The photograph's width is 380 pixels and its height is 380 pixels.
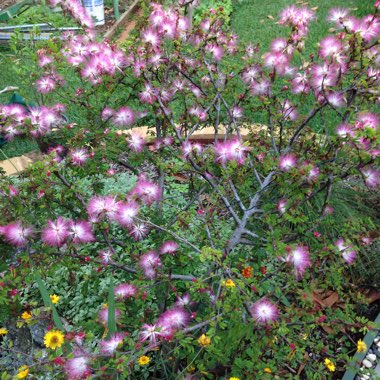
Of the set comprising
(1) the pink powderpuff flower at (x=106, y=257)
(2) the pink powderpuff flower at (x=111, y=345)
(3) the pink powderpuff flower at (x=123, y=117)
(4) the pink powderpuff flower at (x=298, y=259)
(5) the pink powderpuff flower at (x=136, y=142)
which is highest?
(3) the pink powderpuff flower at (x=123, y=117)

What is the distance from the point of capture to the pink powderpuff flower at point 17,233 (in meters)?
1.49

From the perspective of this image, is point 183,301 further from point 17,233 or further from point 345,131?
point 345,131

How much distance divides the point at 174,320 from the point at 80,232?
0.44 m

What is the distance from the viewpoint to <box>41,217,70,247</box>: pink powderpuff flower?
4.80 feet

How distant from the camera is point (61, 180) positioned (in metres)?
1.63

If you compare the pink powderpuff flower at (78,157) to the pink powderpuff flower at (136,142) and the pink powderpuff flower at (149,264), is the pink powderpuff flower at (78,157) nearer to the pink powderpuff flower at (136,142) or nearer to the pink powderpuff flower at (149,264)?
the pink powderpuff flower at (136,142)

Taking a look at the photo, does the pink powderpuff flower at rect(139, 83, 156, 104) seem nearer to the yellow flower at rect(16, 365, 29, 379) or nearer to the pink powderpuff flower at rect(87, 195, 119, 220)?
the pink powderpuff flower at rect(87, 195, 119, 220)

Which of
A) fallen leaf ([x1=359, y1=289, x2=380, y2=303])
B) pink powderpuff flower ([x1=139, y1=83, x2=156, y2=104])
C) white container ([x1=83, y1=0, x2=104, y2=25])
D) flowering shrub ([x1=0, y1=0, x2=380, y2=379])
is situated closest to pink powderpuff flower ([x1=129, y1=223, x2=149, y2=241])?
flowering shrub ([x1=0, y1=0, x2=380, y2=379])

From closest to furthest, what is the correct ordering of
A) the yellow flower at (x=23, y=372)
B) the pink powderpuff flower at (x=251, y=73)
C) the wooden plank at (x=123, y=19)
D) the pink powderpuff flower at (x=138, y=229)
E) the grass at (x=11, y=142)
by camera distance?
the yellow flower at (x=23, y=372) < the pink powderpuff flower at (x=138, y=229) < the pink powderpuff flower at (x=251, y=73) < the grass at (x=11, y=142) < the wooden plank at (x=123, y=19)

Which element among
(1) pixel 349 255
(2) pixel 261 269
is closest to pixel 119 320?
(2) pixel 261 269

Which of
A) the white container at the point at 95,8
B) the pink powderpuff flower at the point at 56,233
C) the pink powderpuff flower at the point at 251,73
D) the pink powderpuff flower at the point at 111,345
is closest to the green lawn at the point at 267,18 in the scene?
the white container at the point at 95,8

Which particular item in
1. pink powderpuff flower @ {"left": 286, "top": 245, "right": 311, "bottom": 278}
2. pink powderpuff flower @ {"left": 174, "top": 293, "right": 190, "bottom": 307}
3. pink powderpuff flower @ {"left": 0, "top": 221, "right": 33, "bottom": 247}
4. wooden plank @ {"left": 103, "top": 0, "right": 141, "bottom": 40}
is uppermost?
pink powderpuff flower @ {"left": 0, "top": 221, "right": 33, "bottom": 247}

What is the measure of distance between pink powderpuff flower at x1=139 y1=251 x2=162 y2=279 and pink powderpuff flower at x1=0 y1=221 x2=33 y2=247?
1.37ft

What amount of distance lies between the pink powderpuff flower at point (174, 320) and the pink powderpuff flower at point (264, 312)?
230 millimetres
